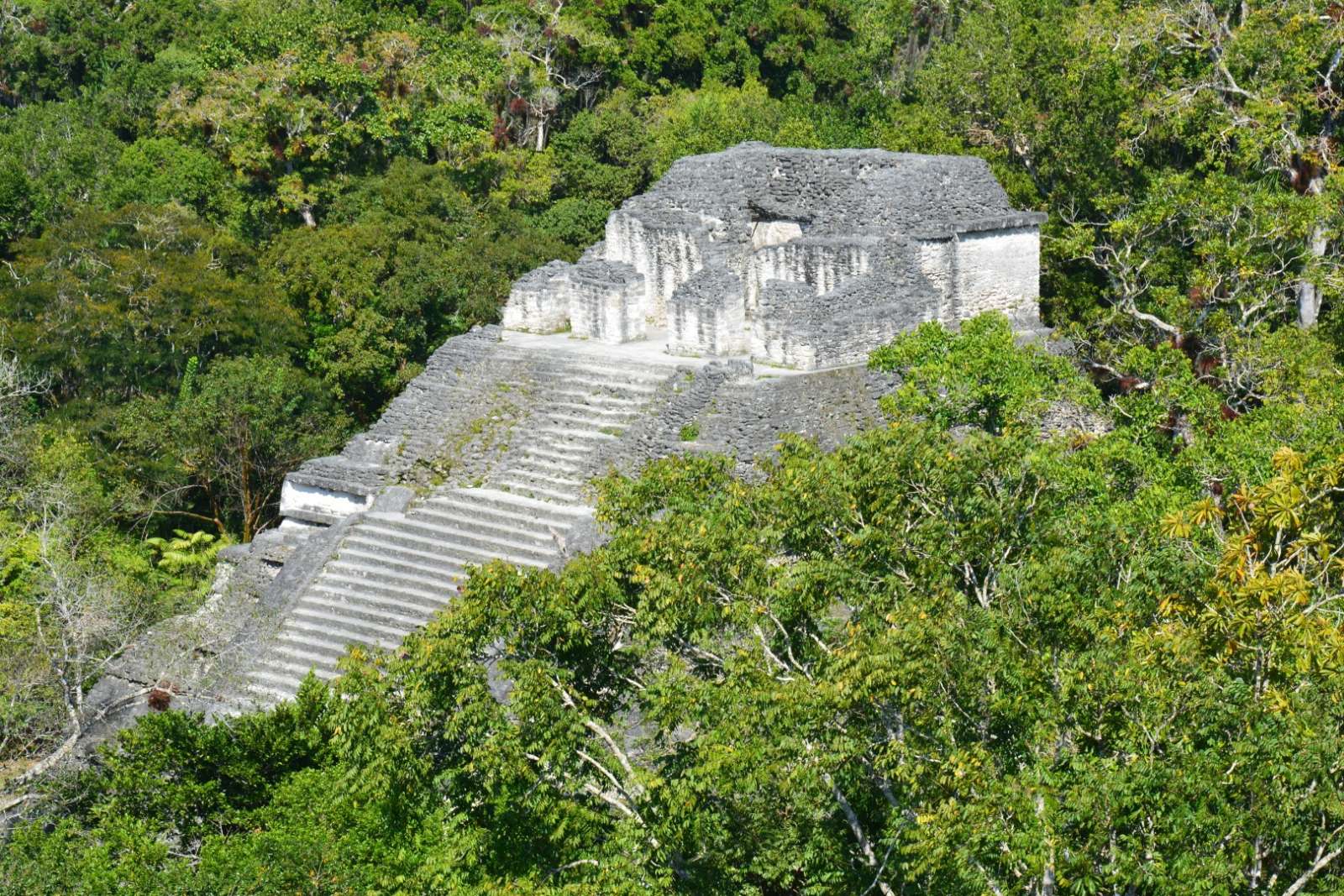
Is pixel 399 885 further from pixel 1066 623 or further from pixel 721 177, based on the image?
pixel 721 177

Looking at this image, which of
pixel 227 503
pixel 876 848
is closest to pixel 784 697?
pixel 876 848

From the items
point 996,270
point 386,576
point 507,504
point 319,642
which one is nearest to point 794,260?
point 996,270

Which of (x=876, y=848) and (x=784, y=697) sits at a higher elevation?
(x=784, y=697)

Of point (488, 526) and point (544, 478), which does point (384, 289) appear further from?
point (488, 526)

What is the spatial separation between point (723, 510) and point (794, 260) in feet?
26.5

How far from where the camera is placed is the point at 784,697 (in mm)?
10227

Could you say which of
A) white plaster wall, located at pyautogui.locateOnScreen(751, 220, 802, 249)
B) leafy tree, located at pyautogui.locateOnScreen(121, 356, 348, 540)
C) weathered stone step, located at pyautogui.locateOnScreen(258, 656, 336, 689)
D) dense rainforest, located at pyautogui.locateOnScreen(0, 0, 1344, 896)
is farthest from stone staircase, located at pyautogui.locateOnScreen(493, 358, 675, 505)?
leafy tree, located at pyautogui.locateOnScreen(121, 356, 348, 540)

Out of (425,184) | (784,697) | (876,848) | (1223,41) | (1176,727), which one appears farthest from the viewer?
(425,184)

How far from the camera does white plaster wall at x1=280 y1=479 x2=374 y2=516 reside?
18.5 meters

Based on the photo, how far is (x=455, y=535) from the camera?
17.2 meters

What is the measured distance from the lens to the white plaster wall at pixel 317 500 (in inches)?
727

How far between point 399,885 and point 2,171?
19.6 meters

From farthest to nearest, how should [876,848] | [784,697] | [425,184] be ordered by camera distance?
[425,184]
[876,848]
[784,697]

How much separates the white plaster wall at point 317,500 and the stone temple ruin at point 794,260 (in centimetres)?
344
